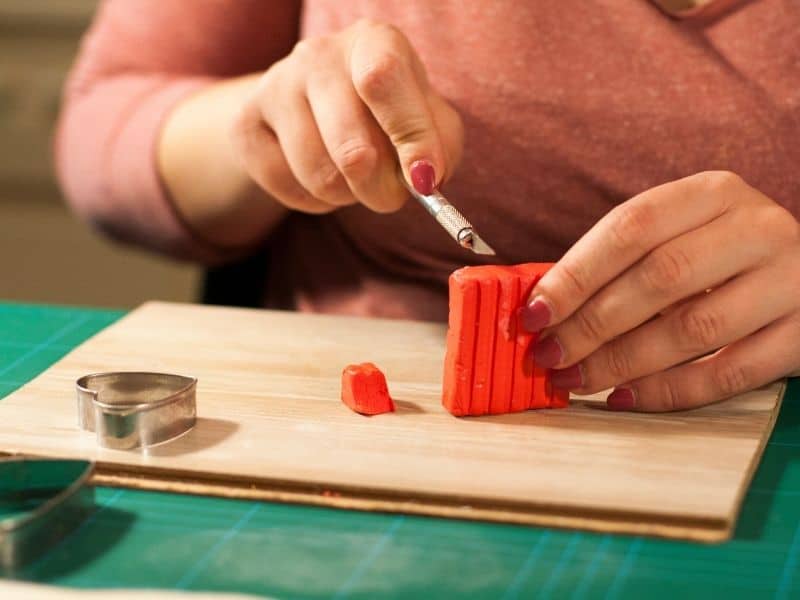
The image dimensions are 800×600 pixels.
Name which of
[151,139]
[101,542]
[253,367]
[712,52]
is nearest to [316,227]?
[151,139]

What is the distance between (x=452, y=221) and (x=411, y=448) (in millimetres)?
192

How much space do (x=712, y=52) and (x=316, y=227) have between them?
52 cm

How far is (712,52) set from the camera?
1.30 m

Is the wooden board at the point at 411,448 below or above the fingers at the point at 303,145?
below

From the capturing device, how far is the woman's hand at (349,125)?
1.12m

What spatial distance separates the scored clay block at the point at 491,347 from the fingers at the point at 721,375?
75mm

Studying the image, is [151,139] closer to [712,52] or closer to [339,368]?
[339,368]

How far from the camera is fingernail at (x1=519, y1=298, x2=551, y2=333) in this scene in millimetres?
1018

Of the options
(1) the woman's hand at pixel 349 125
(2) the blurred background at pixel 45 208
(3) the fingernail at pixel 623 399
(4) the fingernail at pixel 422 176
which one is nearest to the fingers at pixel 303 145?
(1) the woman's hand at pixel 349 125

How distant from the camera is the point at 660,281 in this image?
102 cm

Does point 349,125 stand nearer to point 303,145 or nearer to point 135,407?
point 303,145

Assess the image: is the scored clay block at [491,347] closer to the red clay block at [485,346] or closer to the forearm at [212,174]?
the red clay block at [485,346]

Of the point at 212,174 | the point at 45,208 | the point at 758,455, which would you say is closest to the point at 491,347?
the point at 758,455

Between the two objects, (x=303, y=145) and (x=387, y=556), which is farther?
(x=303, y=145)
